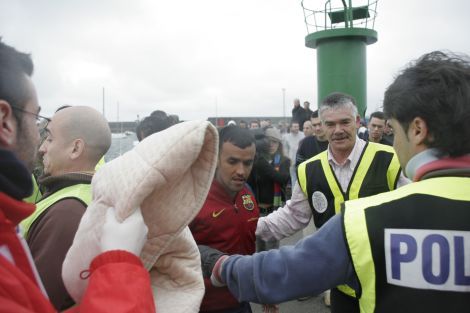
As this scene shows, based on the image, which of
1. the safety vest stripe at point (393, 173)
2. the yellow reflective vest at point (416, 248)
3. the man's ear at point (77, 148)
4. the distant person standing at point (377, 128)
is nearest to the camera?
the yellow reflective vest at point (416, 248)

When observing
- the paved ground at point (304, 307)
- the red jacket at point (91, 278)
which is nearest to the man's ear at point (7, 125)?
the red jacket at point (91, 278)

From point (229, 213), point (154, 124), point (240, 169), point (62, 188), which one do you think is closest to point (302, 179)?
point (240, 169)

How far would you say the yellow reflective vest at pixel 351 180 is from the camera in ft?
8.94

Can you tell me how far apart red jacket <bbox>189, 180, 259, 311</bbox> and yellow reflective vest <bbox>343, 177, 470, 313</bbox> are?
106 cm

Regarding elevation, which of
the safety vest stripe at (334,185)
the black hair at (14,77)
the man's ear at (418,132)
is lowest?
the safety vest stripe at (334,185)

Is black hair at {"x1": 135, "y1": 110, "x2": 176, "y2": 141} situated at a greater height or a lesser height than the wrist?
greater

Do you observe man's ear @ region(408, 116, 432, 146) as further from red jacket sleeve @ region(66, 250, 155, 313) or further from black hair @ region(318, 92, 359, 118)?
black hair @ region(318, 92, 359, 118)

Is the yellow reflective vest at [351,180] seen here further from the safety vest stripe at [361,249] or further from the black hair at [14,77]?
the black hair at [14,77]

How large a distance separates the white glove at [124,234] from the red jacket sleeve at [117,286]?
0.02m

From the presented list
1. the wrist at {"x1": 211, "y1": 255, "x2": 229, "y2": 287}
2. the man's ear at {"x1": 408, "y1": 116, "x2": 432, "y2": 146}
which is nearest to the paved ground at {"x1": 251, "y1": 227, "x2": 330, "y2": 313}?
the wrist at {"x1": 211, "y1": 255, "x2": 229, "y2": 287}

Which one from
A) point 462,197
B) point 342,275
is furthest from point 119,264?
point 462,197

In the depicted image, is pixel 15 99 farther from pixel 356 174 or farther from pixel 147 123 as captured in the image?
pixel 147 123

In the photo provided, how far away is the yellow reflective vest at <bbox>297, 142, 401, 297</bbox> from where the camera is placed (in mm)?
2725

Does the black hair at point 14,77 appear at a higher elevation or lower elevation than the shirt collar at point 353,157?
higher
